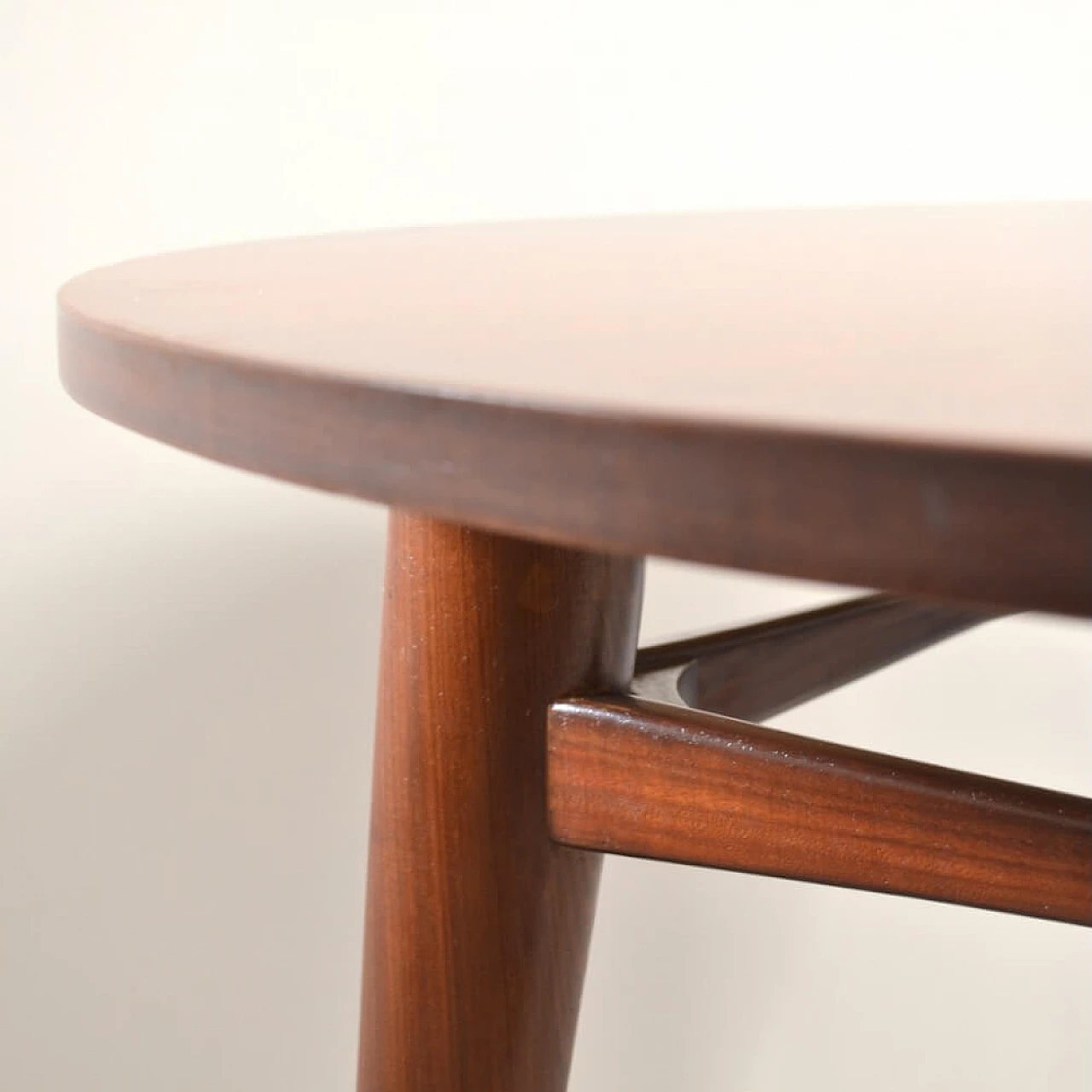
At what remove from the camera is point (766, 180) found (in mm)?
1062

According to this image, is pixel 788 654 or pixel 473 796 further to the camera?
pixel 788 654

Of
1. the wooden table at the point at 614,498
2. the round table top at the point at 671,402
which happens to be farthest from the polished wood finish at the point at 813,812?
the round table top at the point at 671,402

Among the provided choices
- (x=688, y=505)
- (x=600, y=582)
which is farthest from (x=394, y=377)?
(x=600, y=582)

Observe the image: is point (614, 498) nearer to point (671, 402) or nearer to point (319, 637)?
point (671, 402)

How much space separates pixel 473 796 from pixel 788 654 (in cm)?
17

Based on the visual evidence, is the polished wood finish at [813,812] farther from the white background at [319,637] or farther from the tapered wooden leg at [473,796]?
the white background at [319,637]

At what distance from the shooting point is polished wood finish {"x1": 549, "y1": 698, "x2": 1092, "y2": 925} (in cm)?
33

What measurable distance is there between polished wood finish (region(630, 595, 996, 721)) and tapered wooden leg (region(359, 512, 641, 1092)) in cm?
4

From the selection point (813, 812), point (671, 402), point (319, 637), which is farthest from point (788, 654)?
point (319, 637)

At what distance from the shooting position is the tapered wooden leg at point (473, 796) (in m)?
0.36

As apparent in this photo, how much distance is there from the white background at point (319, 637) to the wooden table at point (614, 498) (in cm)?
49

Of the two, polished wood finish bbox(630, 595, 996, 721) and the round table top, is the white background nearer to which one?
polished wood finish bbox(630, 595, 996, 721)

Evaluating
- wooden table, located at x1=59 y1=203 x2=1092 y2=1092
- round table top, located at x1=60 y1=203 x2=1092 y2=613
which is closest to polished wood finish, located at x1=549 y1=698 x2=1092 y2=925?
wooden table, located at x1=59 y1=203 x2=1092 y2=1092

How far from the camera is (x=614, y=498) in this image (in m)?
0.17
